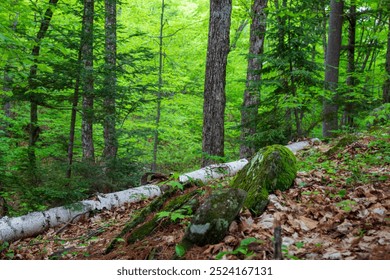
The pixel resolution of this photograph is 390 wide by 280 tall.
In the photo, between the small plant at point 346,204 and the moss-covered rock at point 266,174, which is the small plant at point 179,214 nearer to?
the moss-covered rock at point 266,174

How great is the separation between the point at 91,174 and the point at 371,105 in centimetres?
837

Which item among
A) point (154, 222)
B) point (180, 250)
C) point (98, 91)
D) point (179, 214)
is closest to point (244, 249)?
point (180, 250)

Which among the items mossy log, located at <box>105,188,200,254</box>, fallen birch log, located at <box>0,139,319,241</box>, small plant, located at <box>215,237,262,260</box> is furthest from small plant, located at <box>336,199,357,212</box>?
fallen birch log, located at <box>0,139,319,241</box>

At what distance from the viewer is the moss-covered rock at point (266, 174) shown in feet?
13.6

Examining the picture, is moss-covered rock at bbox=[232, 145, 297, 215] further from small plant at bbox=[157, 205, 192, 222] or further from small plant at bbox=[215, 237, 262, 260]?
small plant at bbox=[215, 237, 262, 260]

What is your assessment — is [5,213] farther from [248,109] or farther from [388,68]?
[388,68]

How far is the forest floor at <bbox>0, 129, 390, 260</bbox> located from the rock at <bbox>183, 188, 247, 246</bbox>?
0.33ft

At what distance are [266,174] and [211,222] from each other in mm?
1403

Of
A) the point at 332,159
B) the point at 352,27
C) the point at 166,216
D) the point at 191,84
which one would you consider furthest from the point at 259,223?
the point at 191,84

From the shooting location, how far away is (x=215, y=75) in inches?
306

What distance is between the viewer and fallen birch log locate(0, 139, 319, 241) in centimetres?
526

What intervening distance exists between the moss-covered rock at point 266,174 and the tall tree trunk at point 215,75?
3.06m

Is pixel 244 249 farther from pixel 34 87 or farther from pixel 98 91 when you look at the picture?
pixel 34 87

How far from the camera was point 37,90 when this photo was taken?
6504mm
